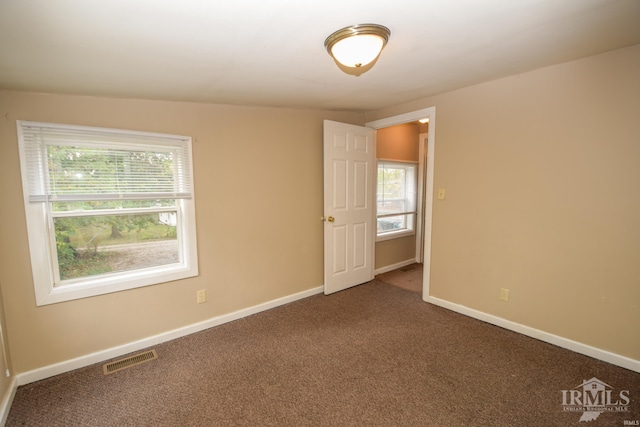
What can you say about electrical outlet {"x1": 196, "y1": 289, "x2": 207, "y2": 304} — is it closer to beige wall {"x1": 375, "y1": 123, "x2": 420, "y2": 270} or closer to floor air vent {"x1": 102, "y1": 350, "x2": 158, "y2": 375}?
floor air vent {"x1": 102, "y1": 350, "x2": 158, "y2": 375}

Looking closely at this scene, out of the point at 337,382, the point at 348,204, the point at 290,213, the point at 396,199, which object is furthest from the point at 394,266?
the point at 337,382

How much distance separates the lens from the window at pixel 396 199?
4.22 meters

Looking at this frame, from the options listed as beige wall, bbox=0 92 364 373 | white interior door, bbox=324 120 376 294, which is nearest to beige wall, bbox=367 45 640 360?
white interior door, bbox=324 120 376 294

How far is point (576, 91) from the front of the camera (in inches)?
81.2

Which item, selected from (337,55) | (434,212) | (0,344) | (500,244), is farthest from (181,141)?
(500,244)

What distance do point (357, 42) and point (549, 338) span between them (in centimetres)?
270

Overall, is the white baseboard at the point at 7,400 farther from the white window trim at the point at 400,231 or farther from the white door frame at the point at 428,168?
the white window trim at the point at 400,231

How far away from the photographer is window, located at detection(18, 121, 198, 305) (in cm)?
A: 197

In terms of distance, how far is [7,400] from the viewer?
1.73 metres

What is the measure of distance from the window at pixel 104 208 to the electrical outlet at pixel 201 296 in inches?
8.4

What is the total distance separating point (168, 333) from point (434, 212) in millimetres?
2843

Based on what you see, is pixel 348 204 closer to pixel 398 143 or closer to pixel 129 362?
pixel 398 143

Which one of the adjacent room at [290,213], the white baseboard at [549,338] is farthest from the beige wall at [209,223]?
the white baseboard at [549,338]

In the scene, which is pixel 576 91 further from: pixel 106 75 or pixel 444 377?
pixel 106 75
